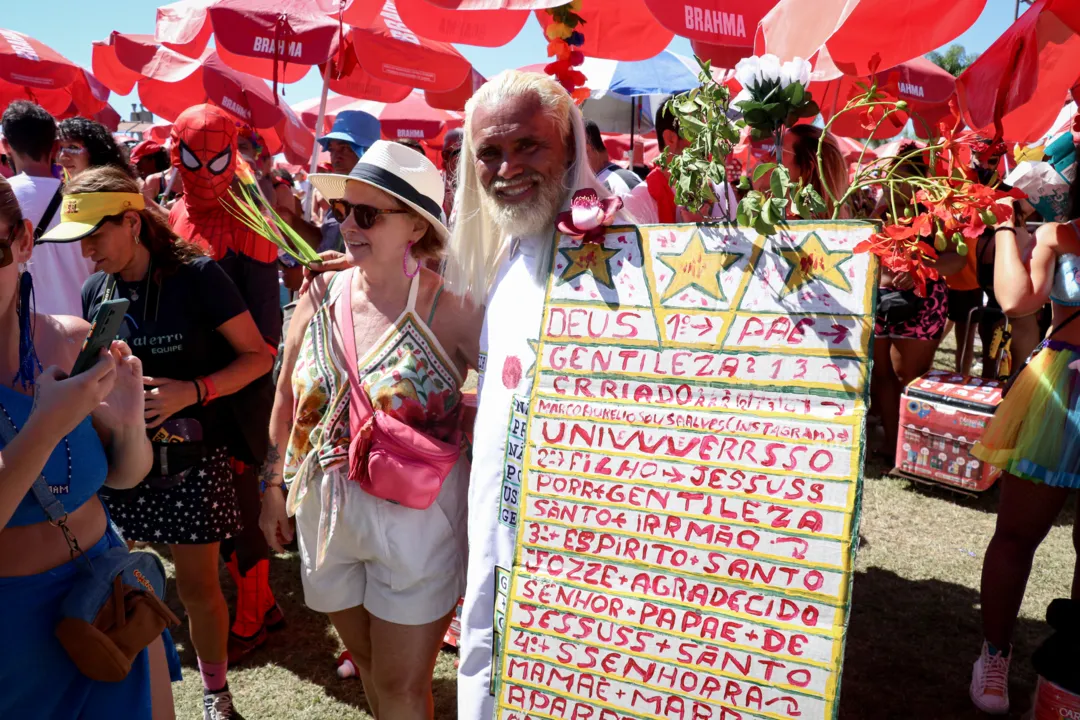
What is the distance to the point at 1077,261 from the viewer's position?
265 cm

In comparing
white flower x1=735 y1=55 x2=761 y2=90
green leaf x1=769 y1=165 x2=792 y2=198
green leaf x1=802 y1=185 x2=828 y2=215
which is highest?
white flower x1=735 y1=55 x2=761 y2=90

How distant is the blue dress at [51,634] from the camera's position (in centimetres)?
166

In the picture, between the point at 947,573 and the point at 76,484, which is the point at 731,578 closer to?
the point at 76,484

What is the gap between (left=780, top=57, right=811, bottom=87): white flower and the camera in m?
1.76

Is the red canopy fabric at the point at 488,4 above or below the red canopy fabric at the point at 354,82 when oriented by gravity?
below

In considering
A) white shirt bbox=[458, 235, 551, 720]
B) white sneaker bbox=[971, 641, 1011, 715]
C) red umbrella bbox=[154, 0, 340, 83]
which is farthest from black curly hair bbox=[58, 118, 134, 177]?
white sneaker bbox=[971, 641, 1011, 715]

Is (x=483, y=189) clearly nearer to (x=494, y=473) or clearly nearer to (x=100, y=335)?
(x=494, y=473)

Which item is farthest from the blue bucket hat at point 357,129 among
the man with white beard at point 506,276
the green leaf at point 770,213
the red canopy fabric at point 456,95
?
the green leaf at point 770,213

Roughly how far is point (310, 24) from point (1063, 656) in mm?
5662

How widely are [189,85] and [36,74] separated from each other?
1.39m

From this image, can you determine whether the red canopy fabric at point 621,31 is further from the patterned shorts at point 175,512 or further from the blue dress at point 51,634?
the blue dress at point 51,634

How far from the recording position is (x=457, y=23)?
4074 millimetres

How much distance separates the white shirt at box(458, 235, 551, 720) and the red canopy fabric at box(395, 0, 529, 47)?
244 centimetres

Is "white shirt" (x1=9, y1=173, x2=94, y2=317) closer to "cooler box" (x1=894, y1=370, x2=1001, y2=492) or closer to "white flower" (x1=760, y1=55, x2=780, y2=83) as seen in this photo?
"white flower" (x1=760, y1=55, x2=780, y2=83)
